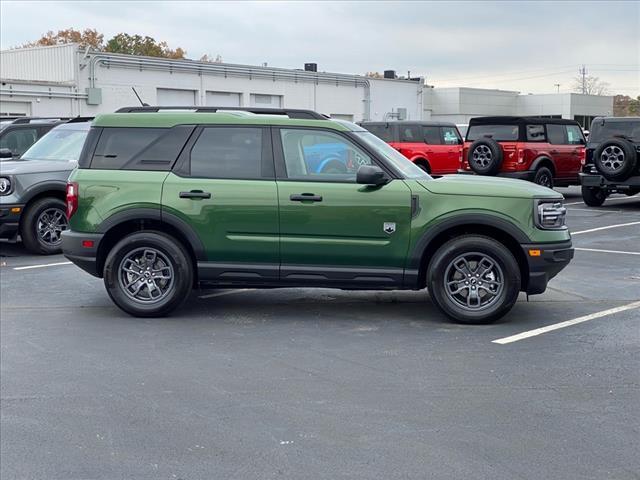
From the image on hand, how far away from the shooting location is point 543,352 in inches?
260

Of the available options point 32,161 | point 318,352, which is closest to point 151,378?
point 318,352

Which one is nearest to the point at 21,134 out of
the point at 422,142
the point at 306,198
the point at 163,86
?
the point at 306,198

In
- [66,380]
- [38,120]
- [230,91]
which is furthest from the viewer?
[230,91]

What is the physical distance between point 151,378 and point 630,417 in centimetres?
325

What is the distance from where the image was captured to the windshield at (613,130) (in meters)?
18.0

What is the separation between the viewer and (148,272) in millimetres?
7848

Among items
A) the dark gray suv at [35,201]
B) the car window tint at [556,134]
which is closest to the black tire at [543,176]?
the car window tint at [556,134]

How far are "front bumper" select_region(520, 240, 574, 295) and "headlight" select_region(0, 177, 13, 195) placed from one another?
7555mm

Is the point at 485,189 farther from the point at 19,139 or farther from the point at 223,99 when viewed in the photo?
the point at 223,99

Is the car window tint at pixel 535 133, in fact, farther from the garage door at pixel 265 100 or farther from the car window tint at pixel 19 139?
the garage door at pixel 265 100

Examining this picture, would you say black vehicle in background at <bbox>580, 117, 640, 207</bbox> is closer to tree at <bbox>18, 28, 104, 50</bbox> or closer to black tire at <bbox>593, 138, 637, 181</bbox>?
black tire at <bbox>593, 138, 637, 181</bbox>

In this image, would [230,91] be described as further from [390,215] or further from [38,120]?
[390,215]

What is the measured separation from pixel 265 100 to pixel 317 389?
35.5 metres

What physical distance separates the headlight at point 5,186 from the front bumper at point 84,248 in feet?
13.7
